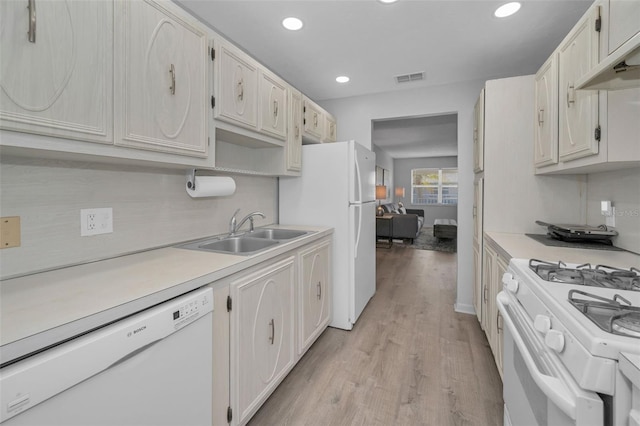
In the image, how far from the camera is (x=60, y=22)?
965 millimetres

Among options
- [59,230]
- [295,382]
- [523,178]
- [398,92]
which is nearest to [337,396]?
[295,382]

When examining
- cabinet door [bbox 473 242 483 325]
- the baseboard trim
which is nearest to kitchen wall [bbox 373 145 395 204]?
the baseboard trim

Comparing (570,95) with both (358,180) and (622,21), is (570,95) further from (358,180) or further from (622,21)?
(358,180)

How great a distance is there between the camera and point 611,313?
0.77 meters

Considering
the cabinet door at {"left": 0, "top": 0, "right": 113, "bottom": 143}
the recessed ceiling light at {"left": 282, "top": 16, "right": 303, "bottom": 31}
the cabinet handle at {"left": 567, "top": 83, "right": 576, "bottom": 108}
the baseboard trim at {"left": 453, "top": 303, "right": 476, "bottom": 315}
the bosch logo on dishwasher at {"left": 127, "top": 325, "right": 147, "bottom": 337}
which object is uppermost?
the recessed ceiling light at {"left": 282, "top": 16, "right": 303, "bottom": 31}

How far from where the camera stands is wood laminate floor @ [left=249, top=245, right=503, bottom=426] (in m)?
1.61

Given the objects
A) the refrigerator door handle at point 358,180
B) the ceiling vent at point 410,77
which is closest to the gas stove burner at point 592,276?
the refrigerator door handle at point 358,180

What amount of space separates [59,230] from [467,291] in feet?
11.2

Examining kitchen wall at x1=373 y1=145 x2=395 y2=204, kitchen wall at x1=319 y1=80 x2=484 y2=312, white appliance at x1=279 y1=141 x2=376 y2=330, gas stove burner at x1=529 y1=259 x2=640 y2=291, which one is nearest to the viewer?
gas stove burner at x1=529 y1=259 x2=640 y2=291

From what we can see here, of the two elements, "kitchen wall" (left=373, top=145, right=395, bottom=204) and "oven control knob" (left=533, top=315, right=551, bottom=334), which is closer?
"oven control knob" (left=533, top=315, right=551, bottom=334)

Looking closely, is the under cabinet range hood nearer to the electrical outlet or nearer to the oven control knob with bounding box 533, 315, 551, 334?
the oven control knob with bounding box 533, 315, 551, 334

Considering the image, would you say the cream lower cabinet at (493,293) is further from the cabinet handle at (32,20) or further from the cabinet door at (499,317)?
the cabinet handle at (32,20)

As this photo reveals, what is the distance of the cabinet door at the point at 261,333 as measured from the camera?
4.54 ft

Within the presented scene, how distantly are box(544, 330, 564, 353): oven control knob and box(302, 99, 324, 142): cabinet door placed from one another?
2.46m
